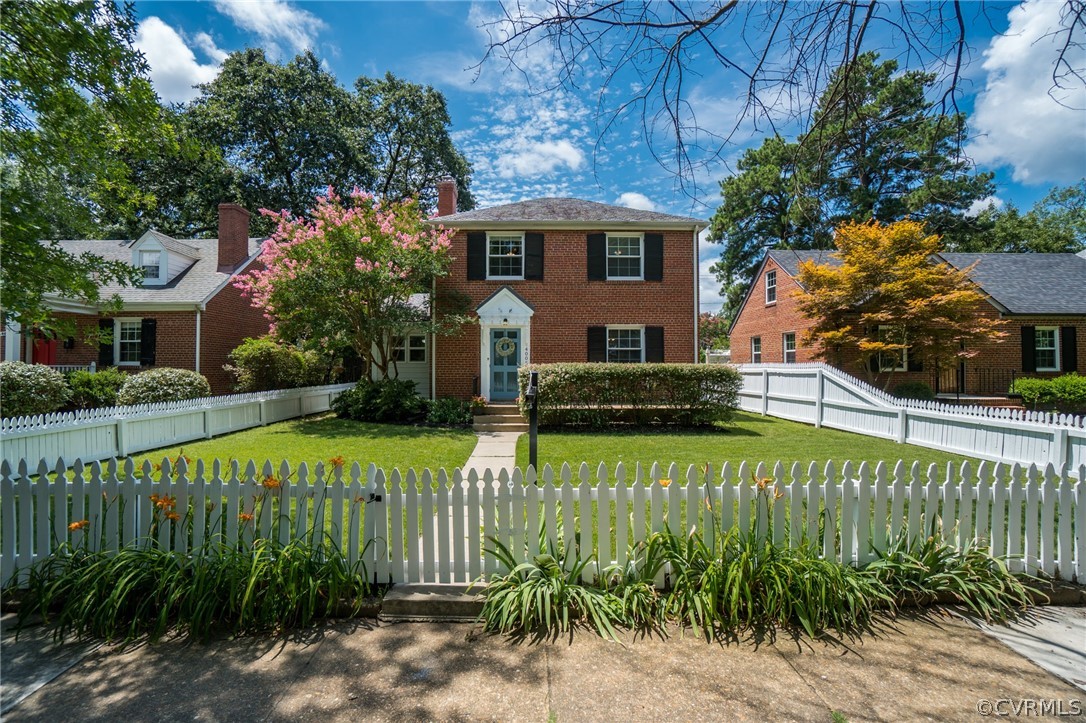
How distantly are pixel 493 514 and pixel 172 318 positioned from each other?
17.4 meters

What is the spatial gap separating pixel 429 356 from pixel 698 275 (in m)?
8.54

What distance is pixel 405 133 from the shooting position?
29984 mm

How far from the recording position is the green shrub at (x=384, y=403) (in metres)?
12.4

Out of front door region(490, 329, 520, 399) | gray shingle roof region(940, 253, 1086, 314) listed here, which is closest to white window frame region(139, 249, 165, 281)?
front door region(490, 329, 520, 399)

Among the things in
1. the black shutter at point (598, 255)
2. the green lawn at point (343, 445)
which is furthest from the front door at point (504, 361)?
the green lawn at point (343, 445)

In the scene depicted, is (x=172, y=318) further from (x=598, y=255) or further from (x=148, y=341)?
(x=598, y=255)

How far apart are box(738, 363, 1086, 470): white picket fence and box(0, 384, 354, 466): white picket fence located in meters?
12.3

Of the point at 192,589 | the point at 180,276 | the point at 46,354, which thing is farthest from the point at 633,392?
the point at 46,354

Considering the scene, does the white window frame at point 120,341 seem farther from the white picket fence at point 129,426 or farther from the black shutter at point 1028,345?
the black shutter at point 1028,345

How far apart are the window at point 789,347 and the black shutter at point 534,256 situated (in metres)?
10.6

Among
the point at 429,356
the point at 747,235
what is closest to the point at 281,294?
the point at 429,356

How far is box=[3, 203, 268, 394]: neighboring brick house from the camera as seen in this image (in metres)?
15.9

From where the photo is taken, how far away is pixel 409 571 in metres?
3.47

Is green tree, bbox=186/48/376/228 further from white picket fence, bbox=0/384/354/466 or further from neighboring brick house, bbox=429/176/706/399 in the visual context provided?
white picket fence, bbox=0/384/354/466
